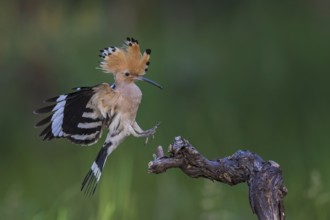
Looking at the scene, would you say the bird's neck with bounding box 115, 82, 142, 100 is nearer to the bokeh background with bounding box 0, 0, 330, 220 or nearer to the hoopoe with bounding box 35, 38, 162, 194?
the hoopoe with bounding box 35, 38, 162, 194

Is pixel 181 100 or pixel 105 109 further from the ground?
pixel 181 100

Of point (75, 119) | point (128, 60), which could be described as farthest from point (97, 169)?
point (128, 60)

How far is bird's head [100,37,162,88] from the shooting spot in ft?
6.29

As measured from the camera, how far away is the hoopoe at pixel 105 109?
1.89 metres

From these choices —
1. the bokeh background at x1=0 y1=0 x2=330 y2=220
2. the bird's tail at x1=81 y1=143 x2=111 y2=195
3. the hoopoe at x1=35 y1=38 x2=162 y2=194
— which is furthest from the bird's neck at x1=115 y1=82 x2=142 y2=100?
the bokeh background at x1=0 y1=0 x2=330 y2=220

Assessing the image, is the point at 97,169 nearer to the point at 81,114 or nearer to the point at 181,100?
the point at 81,114

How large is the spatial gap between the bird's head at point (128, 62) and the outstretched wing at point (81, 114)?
0.12ft

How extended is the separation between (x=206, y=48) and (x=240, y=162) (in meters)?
4.26

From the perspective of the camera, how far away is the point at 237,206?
148 inches

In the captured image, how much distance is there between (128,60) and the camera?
75.9 inches

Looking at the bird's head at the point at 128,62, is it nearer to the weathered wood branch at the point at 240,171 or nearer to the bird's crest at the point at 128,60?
the bird's crest at the point at 128,60

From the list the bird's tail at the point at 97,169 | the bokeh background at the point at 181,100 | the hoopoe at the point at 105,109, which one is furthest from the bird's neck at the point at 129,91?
the bokeh background at the point at 181,100

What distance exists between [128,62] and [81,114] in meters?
0.12

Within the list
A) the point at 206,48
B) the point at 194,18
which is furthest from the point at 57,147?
the point at 194,18
